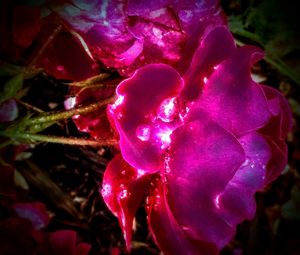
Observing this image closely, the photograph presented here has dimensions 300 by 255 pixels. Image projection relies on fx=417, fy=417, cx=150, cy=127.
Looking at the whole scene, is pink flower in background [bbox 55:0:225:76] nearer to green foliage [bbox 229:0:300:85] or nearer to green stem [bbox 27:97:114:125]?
green stem [bbox 27:97:114:125]

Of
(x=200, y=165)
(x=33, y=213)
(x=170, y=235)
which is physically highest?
(x=200, y=165)

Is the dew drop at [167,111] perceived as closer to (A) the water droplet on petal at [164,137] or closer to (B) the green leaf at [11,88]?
(A) the water droplet on petal at [164,137]

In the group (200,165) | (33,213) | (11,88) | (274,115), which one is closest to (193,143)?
(200,165)

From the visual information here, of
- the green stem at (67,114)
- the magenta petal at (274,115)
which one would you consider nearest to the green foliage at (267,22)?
the magenta petal at (274,115)

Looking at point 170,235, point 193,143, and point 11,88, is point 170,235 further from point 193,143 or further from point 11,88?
point 11,88

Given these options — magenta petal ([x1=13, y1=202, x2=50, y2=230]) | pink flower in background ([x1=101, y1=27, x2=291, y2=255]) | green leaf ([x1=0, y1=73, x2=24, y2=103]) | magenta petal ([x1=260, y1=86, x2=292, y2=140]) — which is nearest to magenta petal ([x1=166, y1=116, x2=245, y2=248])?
pink flower in background ([x1=101, y1=27, x2=291, y2=255])
